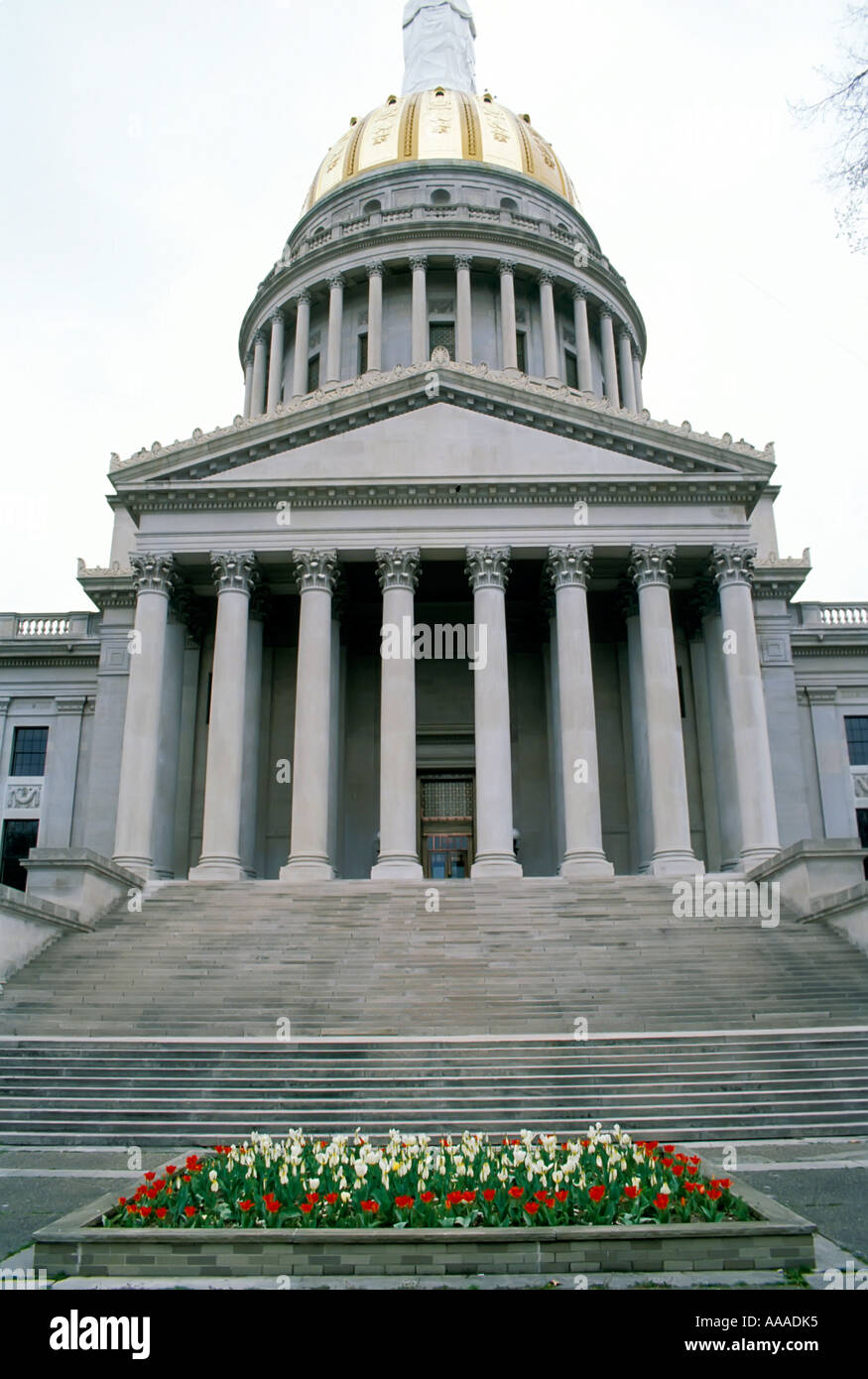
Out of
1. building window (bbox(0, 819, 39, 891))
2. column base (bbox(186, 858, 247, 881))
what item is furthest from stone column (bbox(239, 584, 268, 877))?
building window (bbox(0, 819, 39, 891))

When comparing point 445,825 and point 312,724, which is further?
point 445,825

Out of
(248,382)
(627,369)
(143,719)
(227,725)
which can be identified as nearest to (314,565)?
(227,725)

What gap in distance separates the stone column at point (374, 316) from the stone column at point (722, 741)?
85.6ft

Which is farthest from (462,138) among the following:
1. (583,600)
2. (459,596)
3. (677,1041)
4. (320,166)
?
(677,1041)

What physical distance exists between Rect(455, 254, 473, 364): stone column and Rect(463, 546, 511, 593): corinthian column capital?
23110mm

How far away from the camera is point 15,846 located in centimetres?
4234

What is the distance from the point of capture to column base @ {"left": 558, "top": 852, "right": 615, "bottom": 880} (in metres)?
29.0

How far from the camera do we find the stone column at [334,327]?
5416 centimetres

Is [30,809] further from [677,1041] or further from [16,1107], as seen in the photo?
[677,1041]

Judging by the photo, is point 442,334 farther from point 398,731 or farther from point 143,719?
point 143,719

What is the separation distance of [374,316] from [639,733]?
3112 centimetres

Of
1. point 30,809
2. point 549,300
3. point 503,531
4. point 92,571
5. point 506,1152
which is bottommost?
point 506,1152

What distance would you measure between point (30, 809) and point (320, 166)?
44.8 meters

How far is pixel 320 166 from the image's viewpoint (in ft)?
215
